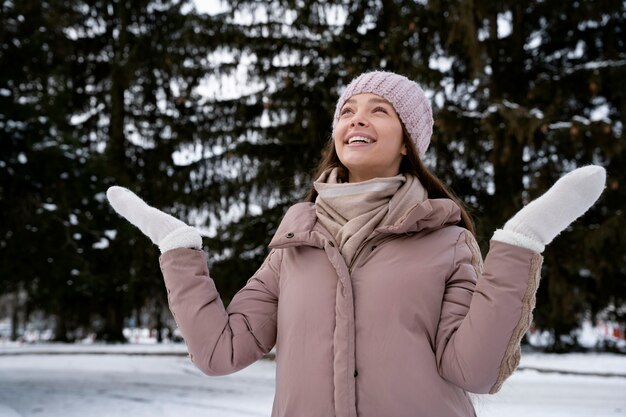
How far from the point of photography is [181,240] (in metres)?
1.65

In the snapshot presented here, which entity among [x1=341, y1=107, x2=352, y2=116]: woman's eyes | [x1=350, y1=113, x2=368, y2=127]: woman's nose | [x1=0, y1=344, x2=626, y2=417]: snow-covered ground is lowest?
[x1=0, y1=344, x2=626, y2=417]: snow-covered ground

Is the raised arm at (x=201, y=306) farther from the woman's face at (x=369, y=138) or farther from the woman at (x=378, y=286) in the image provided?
the woman's face at (x=369, y=138)

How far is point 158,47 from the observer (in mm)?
17188

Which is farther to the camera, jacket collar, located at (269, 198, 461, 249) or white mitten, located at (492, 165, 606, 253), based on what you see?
jacket collar, located at (269, 198, 461, 249)

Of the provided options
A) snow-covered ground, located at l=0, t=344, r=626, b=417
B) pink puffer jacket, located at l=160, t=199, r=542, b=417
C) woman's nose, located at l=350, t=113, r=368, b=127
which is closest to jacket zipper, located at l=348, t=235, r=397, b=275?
pink puffer jacket, located at l=160, t=199, r=542, b=417

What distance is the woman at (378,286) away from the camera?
1.39 meters

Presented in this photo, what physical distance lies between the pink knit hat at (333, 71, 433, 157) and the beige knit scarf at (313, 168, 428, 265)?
0.16m

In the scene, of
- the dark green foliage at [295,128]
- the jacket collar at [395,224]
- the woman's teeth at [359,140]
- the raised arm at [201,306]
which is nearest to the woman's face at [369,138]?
the woman's teeth at [359,140]

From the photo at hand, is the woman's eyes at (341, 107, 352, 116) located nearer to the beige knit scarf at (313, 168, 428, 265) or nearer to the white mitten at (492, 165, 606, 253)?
the beige knit scarf at (313, 168, 428, 265)

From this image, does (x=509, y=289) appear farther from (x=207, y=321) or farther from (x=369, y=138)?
(x=207, y=321)

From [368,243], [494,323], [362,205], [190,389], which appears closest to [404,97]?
[362,205]

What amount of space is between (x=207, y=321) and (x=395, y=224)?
54 centimetres

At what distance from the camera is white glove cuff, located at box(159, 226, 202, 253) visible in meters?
1.65

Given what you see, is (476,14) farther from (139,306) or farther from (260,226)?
(139,306)
